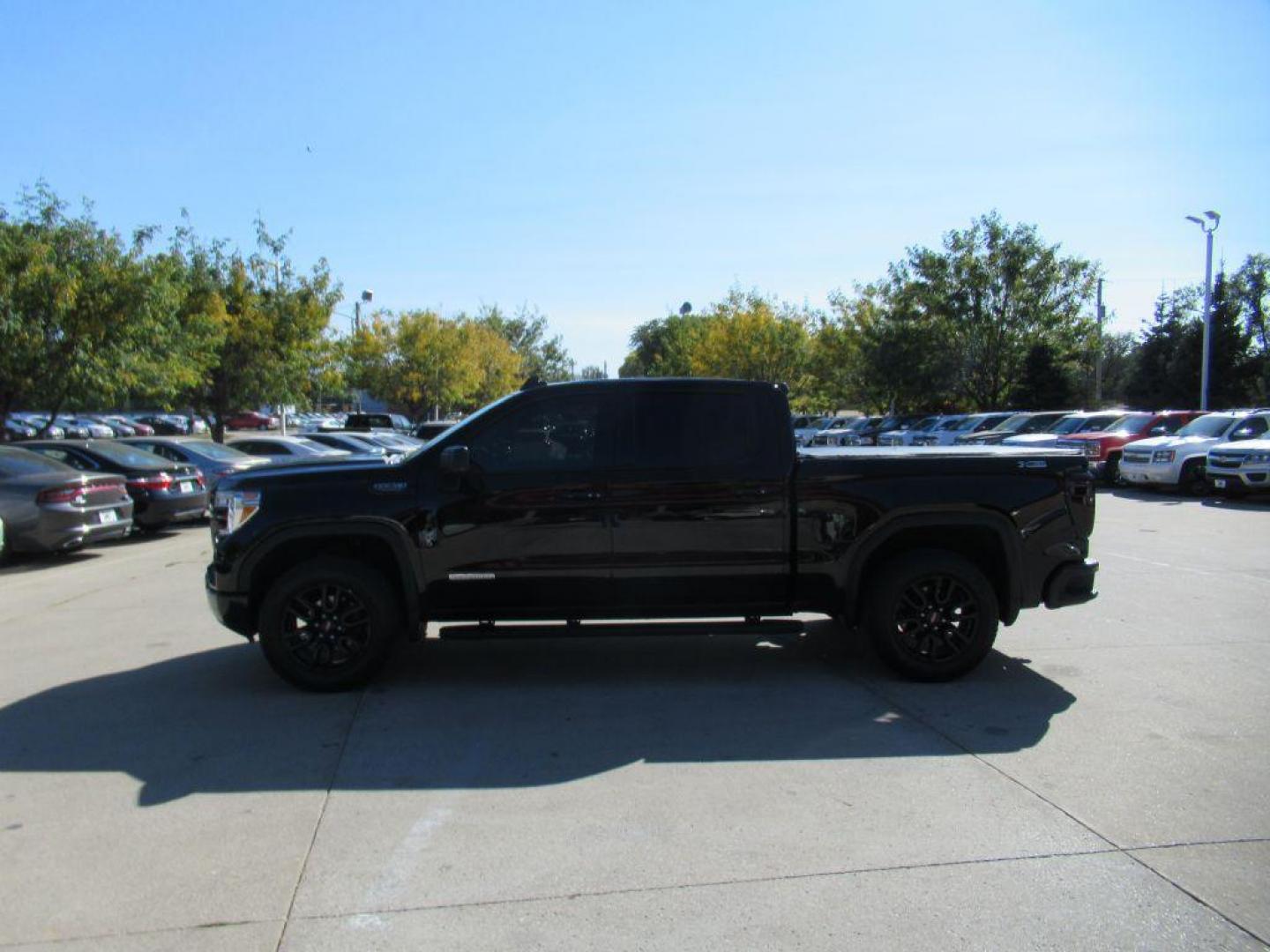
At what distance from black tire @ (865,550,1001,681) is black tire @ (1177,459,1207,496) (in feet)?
52.5

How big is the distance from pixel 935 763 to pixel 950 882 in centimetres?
123

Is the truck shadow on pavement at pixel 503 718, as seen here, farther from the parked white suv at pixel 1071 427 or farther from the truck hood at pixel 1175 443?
the parked white suv at pixel 1071 427

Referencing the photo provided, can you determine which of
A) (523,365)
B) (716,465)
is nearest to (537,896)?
(716,465)

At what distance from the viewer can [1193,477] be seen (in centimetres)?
1944

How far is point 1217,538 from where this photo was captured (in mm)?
13062

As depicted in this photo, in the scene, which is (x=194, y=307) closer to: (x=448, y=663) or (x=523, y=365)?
(x=448, y=663)

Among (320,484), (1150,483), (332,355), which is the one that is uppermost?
(332,355)

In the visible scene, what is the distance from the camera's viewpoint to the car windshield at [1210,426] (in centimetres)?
2030

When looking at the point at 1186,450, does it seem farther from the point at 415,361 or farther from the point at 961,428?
the point at 415,361

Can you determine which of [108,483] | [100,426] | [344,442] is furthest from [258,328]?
[100,426]

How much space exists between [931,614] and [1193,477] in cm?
1638

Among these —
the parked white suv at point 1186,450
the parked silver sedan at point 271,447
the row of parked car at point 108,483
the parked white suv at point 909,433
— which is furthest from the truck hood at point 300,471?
the parked white suv at point 909,433

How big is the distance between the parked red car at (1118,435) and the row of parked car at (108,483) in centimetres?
1588

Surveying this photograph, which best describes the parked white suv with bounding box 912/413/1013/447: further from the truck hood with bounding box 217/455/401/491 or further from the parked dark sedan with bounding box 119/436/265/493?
the truck hood with bounding box 217/455/401/491
